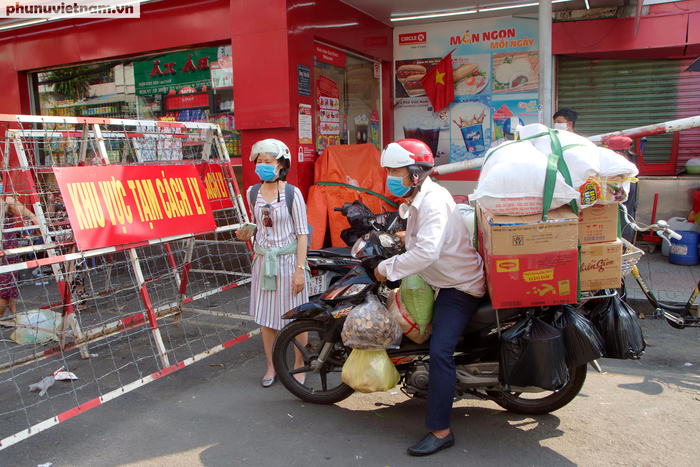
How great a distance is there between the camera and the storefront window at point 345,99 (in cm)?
732

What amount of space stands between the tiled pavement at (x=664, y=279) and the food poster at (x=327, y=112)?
4207mm

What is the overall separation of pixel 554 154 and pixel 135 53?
7549mm

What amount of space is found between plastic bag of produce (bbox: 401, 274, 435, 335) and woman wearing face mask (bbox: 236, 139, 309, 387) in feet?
3.30

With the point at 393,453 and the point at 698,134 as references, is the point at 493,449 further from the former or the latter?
the point at 698,134

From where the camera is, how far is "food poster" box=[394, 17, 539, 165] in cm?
790

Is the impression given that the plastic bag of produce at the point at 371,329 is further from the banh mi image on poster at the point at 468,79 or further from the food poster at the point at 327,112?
the banh mi image on poster at the point at 468,79

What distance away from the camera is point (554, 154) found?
9.26 ft

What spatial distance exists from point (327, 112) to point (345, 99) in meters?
0.67

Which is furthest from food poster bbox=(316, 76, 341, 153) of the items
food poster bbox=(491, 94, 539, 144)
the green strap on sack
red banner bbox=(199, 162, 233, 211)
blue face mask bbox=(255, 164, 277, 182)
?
the green strap on sack

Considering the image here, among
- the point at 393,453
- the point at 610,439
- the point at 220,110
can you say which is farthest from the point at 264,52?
the point at 610,439

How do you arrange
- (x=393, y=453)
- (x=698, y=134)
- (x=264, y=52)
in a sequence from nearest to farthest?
1. (x=393, y=453)
2. (x=264, y=52)
3. (x=698, y=134)

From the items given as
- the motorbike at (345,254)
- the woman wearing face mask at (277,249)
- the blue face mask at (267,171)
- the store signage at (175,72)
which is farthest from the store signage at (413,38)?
the blue face mask at (267,171)

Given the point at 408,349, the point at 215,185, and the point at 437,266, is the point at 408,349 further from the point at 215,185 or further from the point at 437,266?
the point at 215,185

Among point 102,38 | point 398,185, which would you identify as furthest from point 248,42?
point 398,185
